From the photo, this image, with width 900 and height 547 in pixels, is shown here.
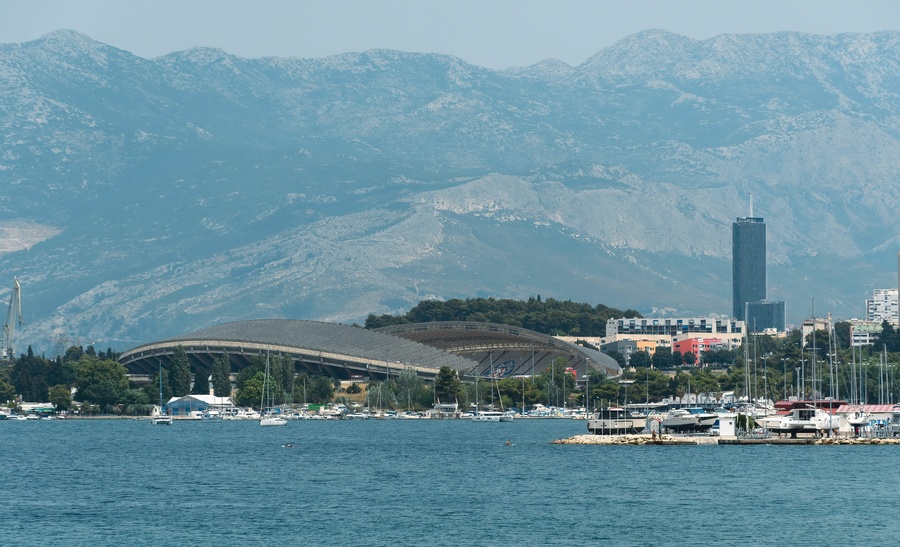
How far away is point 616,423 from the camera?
465 ft

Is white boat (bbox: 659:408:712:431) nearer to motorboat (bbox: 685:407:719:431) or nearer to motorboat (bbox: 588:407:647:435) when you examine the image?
motorboat (bbox: 685:407:719:431)

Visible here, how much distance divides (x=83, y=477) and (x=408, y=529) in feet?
111

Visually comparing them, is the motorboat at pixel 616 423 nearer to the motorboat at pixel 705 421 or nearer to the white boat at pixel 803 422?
the motorboat at pixel 705 421

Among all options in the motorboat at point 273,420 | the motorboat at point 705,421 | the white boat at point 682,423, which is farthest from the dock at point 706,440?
the motorboat at point 273,420

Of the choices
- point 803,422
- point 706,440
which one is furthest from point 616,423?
point 803,422

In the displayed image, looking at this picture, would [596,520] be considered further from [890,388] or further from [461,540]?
[890,388]

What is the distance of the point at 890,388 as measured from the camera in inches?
7697

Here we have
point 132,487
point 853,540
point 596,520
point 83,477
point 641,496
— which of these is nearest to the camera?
point 853,540

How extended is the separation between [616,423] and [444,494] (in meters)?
49.4

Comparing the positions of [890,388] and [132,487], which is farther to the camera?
[890,388]

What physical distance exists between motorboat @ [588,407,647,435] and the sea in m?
4.59

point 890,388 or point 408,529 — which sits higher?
point 890,388

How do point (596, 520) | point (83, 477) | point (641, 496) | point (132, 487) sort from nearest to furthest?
point (596, 520)
point (641, 496)
point (132, 487)
point (83, 477)

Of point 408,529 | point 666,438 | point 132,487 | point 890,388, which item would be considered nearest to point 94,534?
point 408,529
